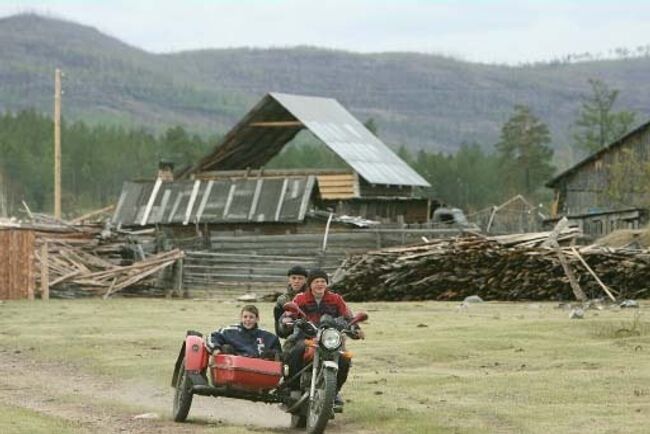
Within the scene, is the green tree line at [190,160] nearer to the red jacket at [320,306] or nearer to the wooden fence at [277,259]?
the wooden fence at [277,259]

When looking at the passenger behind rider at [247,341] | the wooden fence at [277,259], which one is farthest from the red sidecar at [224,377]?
the wooden fence at [277,259]

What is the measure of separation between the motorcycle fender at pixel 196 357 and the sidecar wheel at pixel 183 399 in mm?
117

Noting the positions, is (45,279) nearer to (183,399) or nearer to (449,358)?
(449,358)

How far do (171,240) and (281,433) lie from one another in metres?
34.0

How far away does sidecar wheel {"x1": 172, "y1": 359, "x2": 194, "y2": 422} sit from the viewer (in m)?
16.4

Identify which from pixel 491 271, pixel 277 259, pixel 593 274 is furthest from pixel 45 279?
pixel 593 274

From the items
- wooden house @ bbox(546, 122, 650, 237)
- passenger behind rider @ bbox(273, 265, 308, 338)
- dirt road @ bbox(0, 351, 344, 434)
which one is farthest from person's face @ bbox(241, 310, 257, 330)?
wooden house @ bbox(546, 122, 650, 237)

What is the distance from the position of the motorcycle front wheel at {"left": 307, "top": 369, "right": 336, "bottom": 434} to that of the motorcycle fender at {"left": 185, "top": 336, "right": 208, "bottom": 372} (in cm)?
159

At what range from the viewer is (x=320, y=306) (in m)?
16.3

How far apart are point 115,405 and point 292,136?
41.2 meters

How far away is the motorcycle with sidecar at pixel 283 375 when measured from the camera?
1540 centimetres

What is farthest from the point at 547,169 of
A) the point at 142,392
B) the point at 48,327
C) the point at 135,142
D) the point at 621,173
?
the point at 142,392

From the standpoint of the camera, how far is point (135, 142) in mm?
121875

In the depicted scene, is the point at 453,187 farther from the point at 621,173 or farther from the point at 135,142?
the point at 621,173
